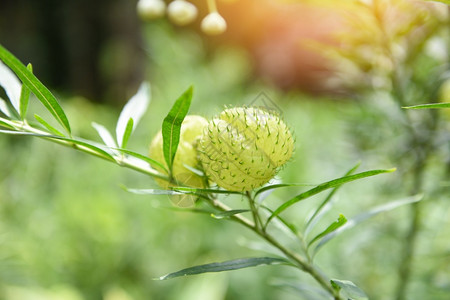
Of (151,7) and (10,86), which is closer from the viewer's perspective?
(10,86)

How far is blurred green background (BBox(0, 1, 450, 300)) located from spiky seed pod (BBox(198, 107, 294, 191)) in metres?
0.20


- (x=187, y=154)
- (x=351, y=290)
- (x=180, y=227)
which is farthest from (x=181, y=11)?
(x=180, y=227)

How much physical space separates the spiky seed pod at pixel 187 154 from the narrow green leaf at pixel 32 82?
0.31ft

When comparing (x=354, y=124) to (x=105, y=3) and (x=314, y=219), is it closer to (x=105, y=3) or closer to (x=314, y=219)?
(x=314, y=219)

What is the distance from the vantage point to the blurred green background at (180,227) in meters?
0.76

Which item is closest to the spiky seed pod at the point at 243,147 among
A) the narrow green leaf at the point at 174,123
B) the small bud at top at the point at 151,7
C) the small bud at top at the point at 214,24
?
the narrow green leaf at the point at 174,123

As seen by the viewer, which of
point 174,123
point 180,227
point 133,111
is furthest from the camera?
point 180,227

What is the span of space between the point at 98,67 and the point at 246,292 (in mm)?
2570

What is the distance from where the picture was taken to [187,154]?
1.28ft

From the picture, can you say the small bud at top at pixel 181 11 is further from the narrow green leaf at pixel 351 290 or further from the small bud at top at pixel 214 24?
the narrow green leaf at pixel 351 290

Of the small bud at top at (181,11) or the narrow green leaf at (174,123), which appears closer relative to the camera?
the narrow green leaf at (174,123)

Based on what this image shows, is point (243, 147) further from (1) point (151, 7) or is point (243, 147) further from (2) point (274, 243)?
(1) point (151, 7)

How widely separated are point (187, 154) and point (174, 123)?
7 centimetres

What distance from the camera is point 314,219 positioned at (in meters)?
0.45
